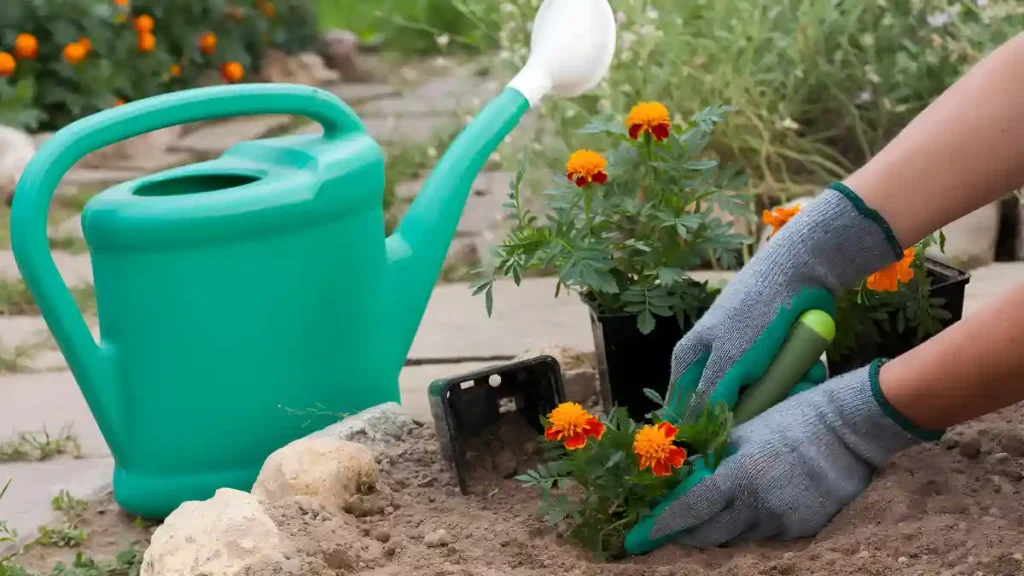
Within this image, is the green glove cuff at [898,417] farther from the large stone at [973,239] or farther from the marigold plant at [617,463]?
the large stone at [973,239]

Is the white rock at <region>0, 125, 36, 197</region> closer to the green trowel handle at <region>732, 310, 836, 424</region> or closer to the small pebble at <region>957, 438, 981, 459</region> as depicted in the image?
the green trowel handle at <region>732, 310, 836, 424</region>

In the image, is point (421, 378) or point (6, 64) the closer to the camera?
point (421, 378)

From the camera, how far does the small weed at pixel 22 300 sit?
2.72m

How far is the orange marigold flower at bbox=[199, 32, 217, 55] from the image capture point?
4.54 metres

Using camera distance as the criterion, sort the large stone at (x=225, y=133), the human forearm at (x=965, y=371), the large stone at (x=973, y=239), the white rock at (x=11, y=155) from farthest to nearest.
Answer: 1. the large stone at (x=225, y=133)
2. the white rock at (x=11, y=155)
3. the large stone at (x=973, y=239)
4. the human forearm at (x=965, y=371)

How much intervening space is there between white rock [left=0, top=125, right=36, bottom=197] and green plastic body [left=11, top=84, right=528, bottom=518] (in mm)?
1965

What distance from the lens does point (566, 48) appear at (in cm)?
199

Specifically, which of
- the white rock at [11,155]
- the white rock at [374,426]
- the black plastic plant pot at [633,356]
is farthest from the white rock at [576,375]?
the white rock at [11,155]

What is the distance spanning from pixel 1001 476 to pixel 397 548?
77 cm

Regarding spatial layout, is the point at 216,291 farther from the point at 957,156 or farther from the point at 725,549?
the point at 957,156

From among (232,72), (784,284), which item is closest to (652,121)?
(784,284)

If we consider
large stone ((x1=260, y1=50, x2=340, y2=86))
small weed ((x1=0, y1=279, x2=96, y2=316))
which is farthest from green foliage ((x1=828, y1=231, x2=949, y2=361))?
large stone ((x1=260, y1=50, x2=340, y2=86))

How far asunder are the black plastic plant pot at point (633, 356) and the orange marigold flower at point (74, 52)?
2839mm

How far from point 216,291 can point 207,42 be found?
3.12 metres
